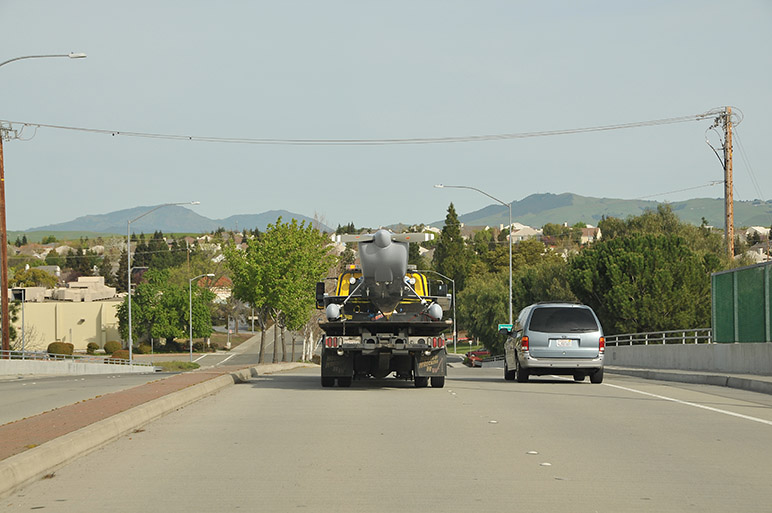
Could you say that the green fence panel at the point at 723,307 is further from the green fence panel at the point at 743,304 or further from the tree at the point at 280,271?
the tree at the point at 280,271

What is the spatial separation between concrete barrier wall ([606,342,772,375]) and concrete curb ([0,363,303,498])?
48.1ft

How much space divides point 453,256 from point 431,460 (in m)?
128

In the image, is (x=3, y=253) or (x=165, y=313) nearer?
(x=3, y=253)

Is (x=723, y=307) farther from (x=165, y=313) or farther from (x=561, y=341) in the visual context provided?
(x=165, y=313)

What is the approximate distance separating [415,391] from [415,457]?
10632mm

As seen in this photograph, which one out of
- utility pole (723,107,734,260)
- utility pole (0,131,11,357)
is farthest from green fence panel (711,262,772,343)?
utility pole (0,131,11,357)

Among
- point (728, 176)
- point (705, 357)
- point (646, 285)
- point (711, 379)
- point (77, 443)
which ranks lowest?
point (711, 379)

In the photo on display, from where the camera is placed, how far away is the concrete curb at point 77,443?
8617mm

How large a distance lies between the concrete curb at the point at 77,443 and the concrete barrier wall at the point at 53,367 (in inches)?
1152

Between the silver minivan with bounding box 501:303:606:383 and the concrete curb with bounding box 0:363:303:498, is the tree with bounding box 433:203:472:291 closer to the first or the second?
the silver minivan with bounding box 501:303:606:383

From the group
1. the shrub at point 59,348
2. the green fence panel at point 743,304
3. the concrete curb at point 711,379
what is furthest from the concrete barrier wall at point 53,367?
the shrub at point 59,348

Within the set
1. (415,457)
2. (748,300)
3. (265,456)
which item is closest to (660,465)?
(415,457)

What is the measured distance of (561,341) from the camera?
22.9 meters

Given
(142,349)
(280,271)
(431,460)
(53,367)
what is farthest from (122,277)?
(431,460)
